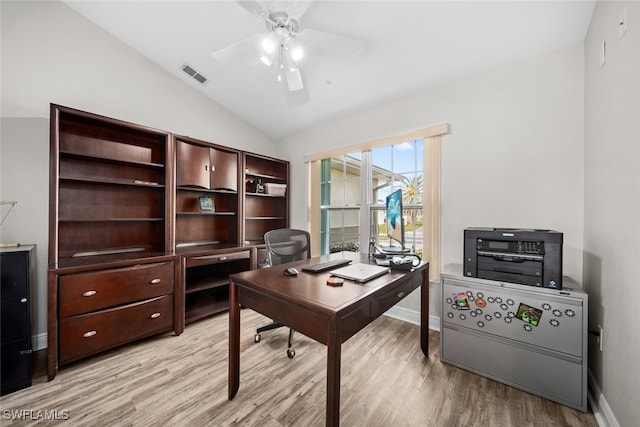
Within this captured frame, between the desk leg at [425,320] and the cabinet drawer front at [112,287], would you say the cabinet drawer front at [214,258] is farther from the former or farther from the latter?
the desk leg at [425,320]

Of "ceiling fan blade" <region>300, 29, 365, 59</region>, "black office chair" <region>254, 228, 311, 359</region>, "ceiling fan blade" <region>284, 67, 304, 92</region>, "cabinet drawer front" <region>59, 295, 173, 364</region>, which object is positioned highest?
"ceiling fan blade" <region>300, 29, 365, 59</region>

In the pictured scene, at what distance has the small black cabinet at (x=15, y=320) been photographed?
1564 mm

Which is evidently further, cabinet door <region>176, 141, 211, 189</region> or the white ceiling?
cabinet door <region>176, 141, 211, 189</region>

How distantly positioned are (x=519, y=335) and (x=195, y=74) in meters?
3.90

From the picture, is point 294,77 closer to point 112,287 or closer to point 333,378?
point 333,378

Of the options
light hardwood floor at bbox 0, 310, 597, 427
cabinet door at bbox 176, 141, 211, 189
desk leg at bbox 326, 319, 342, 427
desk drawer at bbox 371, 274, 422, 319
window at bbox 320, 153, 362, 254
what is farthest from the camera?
window at bbox 320, 153, 362, 254

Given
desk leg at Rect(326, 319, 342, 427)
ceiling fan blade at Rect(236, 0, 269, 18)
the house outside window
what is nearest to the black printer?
the house outside window

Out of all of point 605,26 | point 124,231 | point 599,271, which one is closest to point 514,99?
point 605,26

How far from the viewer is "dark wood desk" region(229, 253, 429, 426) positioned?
40.2 inches

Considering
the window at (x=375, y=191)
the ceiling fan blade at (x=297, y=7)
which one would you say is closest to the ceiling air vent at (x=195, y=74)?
the window at (x=375, y=191)

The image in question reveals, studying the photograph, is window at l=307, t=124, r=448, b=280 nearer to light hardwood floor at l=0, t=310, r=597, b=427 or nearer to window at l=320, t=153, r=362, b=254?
window at l=320, t=153, r=362, b=254

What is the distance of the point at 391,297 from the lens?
1.42m

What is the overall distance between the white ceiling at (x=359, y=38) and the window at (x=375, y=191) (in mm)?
574

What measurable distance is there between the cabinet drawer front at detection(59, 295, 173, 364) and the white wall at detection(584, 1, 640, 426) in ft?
10.1
